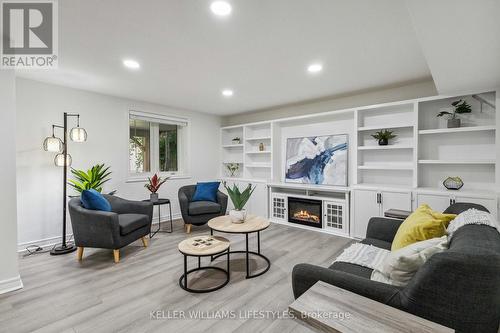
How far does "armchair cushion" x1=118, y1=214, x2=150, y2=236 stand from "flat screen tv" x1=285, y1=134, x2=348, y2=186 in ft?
9.33

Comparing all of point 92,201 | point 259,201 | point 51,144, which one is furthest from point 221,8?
point 259,201

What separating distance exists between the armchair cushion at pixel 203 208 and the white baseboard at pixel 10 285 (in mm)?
2142

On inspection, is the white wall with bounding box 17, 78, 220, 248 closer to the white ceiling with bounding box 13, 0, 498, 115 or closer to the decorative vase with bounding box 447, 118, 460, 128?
the white ceiling with bounding box 13, 0, 498, 115

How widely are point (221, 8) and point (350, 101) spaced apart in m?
3.13

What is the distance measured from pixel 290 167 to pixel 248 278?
2.80 meters

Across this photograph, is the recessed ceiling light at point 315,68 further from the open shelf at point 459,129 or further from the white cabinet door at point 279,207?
the white cabinet door at point 279,207

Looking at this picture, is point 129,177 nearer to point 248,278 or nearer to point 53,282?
point 53,282

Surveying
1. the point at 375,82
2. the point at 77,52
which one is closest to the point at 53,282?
the point at 77,52

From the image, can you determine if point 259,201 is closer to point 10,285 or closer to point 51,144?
point 51,144

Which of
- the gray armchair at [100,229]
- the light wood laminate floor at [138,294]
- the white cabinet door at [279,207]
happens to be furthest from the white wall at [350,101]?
the gray armchair at [100,229]

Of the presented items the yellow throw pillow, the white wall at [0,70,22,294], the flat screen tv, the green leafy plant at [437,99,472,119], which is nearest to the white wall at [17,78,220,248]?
the white wall at [0,70,22,294]

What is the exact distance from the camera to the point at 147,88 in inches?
146

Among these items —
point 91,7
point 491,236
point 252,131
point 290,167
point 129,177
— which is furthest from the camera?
point 252,131

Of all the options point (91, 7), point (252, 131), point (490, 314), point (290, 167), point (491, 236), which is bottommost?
point (490, 314)
